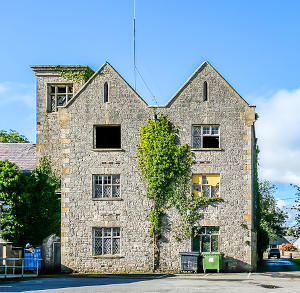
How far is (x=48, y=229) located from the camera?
3425 cm

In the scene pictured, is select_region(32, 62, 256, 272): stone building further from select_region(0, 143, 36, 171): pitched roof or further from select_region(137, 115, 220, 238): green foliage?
select_region(0, 143, 36, 171): pitched roof

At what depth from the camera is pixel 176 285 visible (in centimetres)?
2362

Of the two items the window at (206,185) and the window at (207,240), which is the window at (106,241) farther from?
the window at (206,185)

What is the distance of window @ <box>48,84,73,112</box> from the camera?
36.2 meters

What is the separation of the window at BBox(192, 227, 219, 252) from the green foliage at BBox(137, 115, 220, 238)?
1.84 ft

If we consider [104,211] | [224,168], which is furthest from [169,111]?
[104,211]

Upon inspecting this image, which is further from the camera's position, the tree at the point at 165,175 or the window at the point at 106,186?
the window at the point at 106,186

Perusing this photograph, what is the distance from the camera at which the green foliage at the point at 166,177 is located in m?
32.3

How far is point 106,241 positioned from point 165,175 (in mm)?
4903

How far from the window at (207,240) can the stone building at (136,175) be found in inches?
2.2

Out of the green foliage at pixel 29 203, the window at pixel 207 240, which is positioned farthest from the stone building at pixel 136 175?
the green foliage at pixel 29 203

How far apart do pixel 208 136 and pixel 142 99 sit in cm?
428

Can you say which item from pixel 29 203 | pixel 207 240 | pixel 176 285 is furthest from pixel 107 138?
pixel 176 285

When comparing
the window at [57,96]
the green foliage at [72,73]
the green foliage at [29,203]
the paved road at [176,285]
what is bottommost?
the paved road at [176,285]
